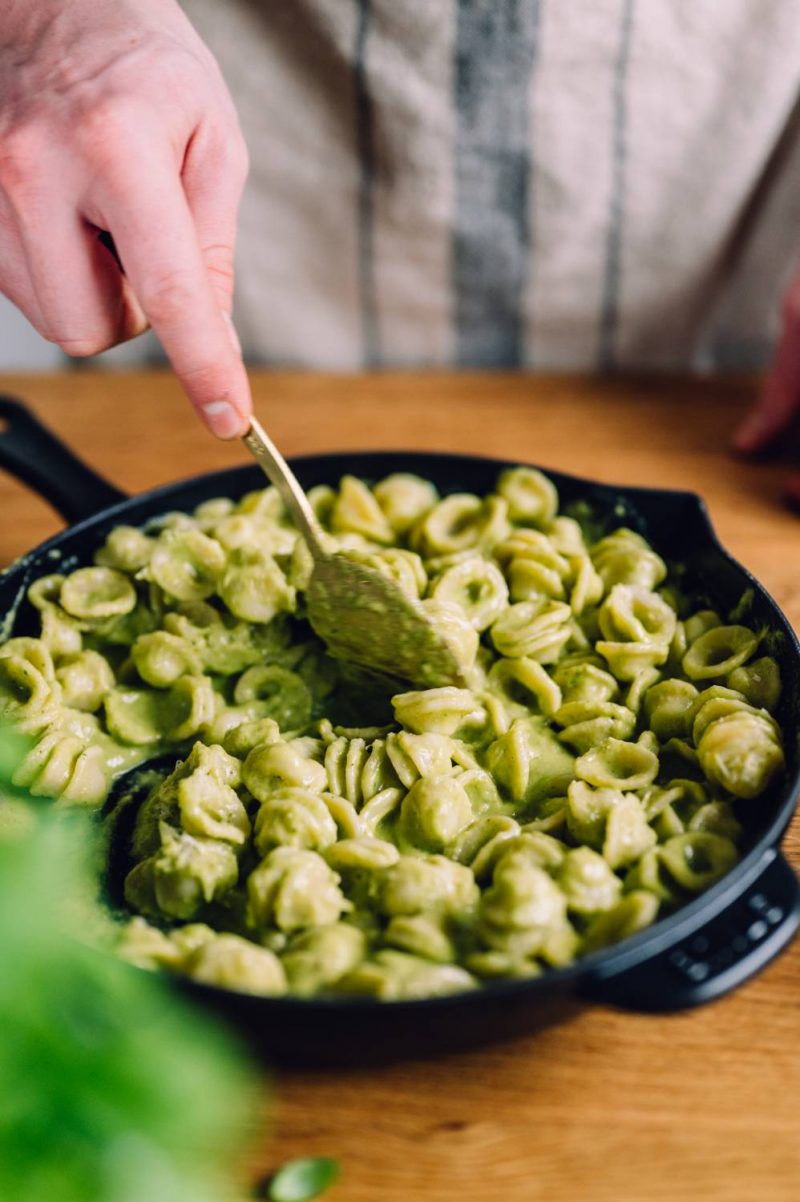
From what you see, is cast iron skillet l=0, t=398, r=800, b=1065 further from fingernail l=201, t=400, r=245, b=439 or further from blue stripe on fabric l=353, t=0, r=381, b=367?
blue stripe on fabric l=353, t=0, r=381, b=367

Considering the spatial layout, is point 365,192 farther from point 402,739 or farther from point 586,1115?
point 586,1115

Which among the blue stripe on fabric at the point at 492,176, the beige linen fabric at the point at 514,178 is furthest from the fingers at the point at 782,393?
the blue stripe on fabric at the point at 492,176

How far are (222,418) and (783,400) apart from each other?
128 centimetres

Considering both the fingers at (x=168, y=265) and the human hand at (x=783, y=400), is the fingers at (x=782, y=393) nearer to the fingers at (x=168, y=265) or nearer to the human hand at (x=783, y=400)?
the human hand at (x=783, y=400)

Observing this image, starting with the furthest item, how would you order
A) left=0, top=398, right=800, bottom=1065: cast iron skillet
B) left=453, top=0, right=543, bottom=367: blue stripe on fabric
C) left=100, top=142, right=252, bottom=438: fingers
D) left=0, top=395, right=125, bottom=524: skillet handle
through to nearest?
left=453, top=0, right=543, bottom=367: blue stripe on fabric → left=0, top=395, right=125, bottom=524: skillet handle → left=100, top=142, right=252, bottom=438: fingers → left=0, top=398, right=800, bottom=1065: cast iron skillet

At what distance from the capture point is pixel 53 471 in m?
1.86

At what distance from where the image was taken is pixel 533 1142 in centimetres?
112

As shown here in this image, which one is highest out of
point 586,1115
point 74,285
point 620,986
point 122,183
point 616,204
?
point 122,183

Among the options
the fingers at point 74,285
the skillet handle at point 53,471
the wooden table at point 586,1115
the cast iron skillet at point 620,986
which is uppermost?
the fingers at point 74,285

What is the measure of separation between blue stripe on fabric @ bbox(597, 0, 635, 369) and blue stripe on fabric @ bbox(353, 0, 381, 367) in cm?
48

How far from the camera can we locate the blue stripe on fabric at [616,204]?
2.14 meters

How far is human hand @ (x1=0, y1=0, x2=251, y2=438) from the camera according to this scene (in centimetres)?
127

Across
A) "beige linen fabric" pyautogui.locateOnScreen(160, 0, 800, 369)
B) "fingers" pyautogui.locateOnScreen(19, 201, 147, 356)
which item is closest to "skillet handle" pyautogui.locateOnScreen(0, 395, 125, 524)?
"fingers" pyautogui.locateOnScreen(19, 201, 147, 356)

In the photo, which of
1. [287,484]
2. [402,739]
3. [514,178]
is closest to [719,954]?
[402,739]
